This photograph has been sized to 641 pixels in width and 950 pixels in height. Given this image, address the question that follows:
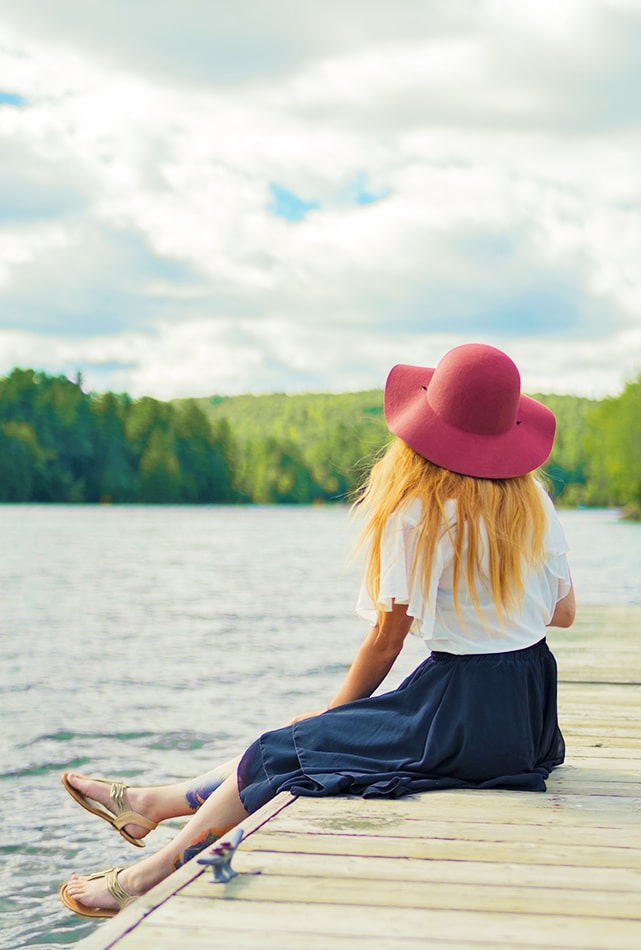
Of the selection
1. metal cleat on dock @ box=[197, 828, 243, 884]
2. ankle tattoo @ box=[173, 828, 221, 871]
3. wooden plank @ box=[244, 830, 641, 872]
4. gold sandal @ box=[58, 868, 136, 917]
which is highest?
metal cleat on dock @ box=[197, 828, 243, 884]

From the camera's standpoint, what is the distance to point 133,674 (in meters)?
12.8

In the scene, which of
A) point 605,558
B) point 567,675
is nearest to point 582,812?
point 567,675

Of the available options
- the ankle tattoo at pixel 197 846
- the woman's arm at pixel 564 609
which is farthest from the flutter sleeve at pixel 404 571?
the ankle tattoo at pixel 197 846

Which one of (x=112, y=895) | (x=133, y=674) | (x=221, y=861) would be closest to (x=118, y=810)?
(x=112, y=895)

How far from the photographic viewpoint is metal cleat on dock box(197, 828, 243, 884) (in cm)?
275

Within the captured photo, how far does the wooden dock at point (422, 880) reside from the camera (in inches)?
95.7

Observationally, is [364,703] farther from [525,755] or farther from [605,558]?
[605,558]

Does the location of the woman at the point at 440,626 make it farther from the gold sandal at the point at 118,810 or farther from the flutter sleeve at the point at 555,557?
the gold sandal at the point at 118,810

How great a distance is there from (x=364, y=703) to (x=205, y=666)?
993 cm

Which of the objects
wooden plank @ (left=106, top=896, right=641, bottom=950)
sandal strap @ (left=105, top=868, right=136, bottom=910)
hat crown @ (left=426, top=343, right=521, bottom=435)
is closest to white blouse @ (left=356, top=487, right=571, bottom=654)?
hat crown @ (left=426, top=343, right=521, bottom=435)

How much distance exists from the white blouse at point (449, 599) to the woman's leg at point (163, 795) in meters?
0.91

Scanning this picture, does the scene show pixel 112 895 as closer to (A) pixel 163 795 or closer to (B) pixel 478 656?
(A) pixel 163 795

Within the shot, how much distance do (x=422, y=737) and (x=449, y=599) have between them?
1.50 feet

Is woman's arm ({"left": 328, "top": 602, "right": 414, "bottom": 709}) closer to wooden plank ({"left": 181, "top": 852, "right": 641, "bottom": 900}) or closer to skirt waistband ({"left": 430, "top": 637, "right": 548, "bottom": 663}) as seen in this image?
skirt waistband ({"left": 430, "top": 637, "right": 548, "bottom": 663})
